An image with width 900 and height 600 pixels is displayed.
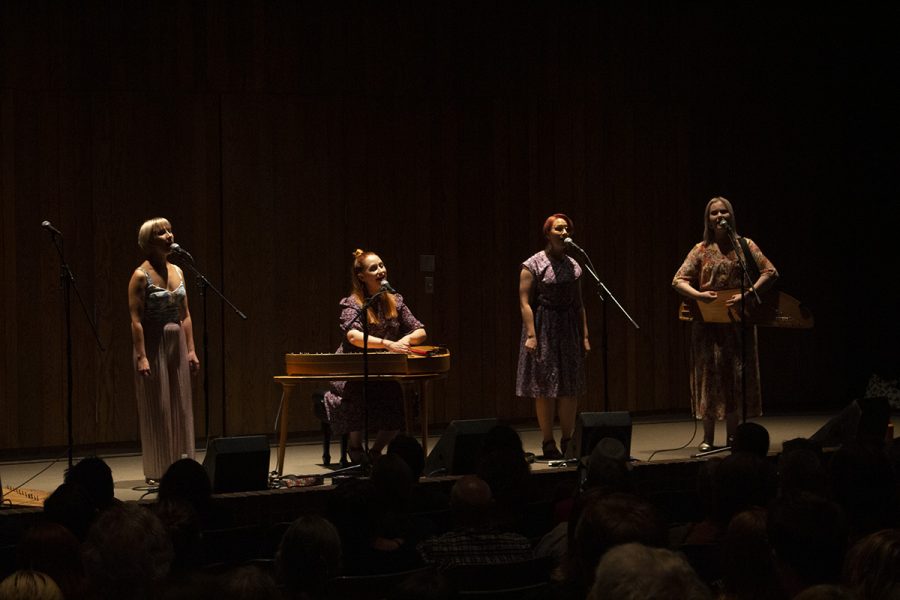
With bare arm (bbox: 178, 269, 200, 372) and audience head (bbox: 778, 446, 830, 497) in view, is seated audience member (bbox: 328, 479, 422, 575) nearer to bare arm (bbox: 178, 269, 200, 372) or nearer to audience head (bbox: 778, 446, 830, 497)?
audience head (bbox: 778, 446, 830, 497)

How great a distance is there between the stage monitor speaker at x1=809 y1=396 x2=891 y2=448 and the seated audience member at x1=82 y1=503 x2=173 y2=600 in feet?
15.7

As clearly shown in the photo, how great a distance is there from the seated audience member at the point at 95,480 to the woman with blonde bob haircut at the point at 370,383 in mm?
3022

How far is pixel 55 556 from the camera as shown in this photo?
11.1ft

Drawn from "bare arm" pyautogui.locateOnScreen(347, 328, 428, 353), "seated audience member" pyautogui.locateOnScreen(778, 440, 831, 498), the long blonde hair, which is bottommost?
"seated audience member" pyautogui.locateOnScreen(778, 440, 831, 498)

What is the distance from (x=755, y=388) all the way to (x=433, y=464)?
2.59m

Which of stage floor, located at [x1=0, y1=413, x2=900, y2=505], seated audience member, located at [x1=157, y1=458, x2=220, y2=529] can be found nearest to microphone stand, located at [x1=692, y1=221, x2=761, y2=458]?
stage floor, located at [x1=0, y1=413, x2=900, y2=505]

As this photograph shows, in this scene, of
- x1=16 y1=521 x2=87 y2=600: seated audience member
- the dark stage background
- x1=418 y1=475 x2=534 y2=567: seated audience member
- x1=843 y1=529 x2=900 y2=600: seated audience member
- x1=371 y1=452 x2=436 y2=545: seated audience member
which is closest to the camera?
x1=843 y1=529 x2=900 y2=600: seated audience member

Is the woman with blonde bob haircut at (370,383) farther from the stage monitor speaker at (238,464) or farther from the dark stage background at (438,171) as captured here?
the stage monitor speaker at (238,464)

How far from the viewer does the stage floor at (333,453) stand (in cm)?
784

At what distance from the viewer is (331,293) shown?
10.0 m

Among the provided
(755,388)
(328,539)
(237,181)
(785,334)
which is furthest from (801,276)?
(328,539)

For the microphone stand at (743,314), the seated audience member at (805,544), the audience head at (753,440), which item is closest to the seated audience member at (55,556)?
the seated audience member at (805,544)

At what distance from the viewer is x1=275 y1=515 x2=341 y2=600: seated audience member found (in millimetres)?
3354

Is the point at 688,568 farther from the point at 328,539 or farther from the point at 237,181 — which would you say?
the point at 237,181
